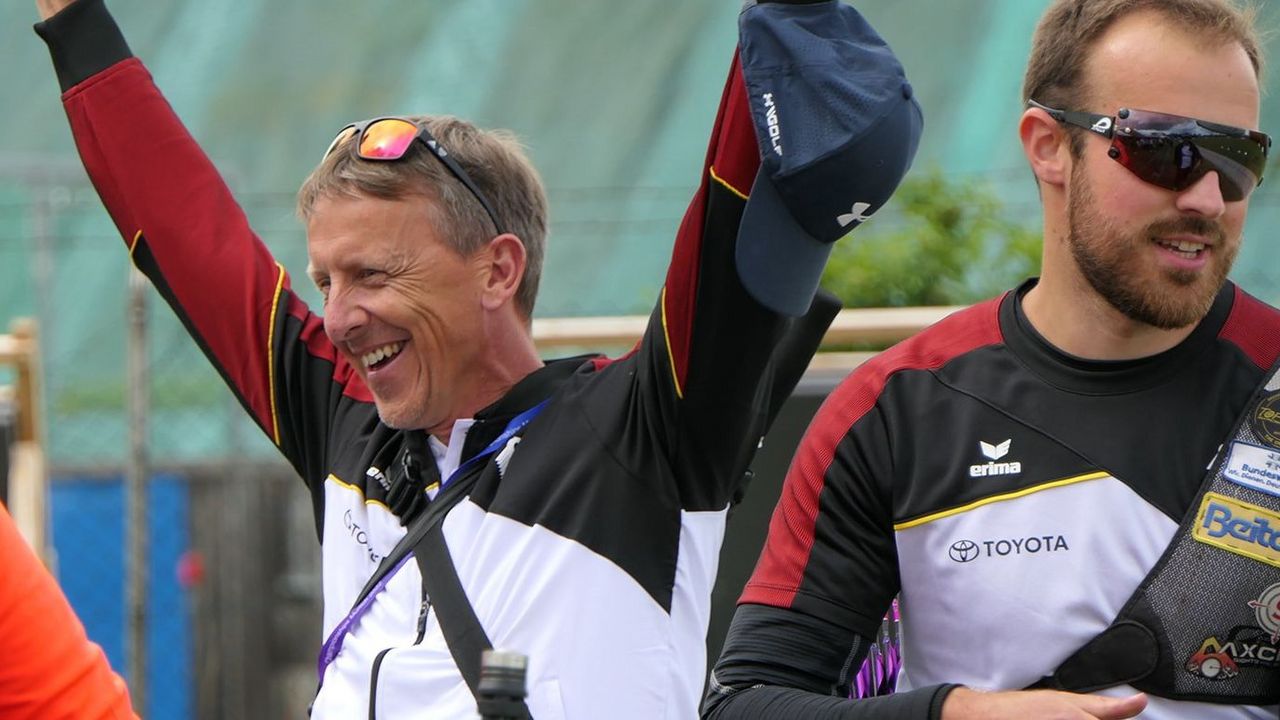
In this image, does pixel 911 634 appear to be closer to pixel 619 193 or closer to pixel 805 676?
pixel 805 676

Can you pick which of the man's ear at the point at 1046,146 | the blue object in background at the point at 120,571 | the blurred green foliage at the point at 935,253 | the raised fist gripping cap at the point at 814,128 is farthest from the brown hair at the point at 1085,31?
the blue object in background at the point at 120,571

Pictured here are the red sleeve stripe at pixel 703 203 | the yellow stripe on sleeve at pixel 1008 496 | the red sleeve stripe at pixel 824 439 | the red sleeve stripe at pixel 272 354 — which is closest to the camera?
the red sleeve stripe at pixel 703 203

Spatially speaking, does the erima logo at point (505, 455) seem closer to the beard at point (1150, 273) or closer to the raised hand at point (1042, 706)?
the raised hand at point (1042, 706)

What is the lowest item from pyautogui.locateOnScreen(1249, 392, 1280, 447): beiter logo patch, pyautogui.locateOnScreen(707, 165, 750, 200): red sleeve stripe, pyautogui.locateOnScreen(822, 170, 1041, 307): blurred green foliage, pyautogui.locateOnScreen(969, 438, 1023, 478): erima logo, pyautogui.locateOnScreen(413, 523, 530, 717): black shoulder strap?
pyautogui.locateOnScreen(822, 170, 1041, 307): blurred green foliage

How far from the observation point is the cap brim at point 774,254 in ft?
7.50

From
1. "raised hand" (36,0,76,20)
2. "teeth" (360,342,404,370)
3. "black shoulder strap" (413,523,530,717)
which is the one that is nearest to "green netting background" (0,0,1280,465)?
"raised hand" (36,0,76,20)

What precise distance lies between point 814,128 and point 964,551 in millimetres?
706

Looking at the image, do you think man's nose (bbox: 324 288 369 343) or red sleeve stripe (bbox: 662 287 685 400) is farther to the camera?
man's nose (bbox: 324 288 369 343)

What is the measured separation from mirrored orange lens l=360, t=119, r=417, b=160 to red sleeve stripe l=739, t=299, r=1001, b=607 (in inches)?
30.5

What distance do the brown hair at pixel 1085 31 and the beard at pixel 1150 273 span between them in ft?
0.60

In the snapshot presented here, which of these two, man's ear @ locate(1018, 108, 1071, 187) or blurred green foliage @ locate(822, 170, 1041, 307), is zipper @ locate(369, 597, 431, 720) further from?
blurred green foliage @ locate(822, 170, 1041, 307)

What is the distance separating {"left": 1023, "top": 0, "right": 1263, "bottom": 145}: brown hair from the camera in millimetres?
2607

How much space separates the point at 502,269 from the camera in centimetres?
284

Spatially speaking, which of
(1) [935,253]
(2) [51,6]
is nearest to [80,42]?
(2) [51,6]
